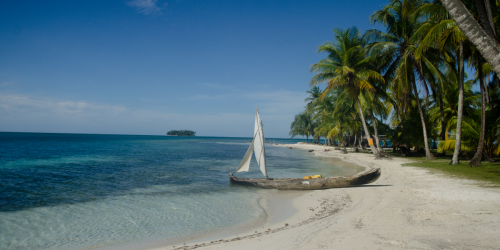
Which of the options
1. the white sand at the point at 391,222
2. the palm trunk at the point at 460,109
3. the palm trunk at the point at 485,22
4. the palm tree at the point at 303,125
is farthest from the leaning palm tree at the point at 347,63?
the palm tree at the point at 303,125

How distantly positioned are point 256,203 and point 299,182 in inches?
111

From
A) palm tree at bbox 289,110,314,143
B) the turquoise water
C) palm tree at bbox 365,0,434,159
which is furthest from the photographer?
palm tree at bbox 289,110,314,143

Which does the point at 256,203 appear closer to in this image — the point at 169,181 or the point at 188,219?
the point at 188,219

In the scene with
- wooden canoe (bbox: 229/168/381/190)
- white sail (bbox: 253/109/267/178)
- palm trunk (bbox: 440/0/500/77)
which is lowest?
wooden canoe (bbox: 229/168/381/190)

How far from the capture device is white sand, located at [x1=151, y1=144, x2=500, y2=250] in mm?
4925

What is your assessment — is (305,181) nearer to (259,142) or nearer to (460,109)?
(259,142)

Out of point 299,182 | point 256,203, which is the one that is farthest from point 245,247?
point 299,182

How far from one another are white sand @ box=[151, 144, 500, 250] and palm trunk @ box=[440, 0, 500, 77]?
3.25 meters

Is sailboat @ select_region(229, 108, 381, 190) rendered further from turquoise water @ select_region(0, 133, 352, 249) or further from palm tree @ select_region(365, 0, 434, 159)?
palm tree @ select_region(365, 0, 434, 159)

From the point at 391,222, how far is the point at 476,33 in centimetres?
442

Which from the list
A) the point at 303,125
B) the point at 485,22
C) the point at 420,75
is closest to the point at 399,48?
the point at 420,75

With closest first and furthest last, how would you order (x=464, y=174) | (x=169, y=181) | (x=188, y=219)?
(x=188, y=219), (x=464, y=174), (x=169, y=181)

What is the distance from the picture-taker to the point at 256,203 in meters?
10.6

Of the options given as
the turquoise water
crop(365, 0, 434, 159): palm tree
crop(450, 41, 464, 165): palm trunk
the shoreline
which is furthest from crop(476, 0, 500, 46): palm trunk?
crop(365, 0, 434, 159): palm tree
